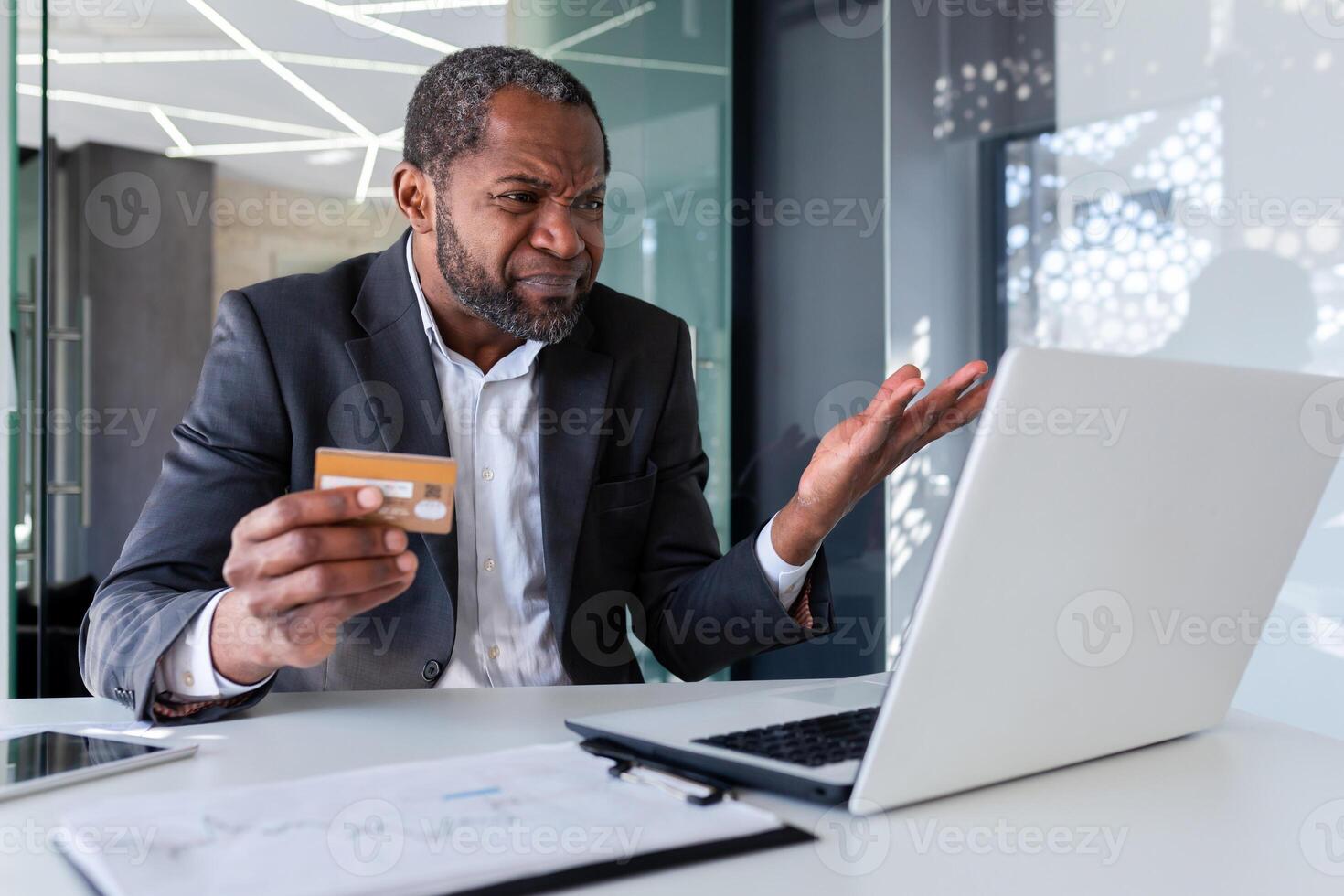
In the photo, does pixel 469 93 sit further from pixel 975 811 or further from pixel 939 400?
pixel 975 811

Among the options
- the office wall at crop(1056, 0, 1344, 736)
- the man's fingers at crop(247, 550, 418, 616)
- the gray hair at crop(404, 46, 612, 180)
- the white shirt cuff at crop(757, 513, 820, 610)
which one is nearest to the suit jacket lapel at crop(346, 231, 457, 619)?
the gray hair at crop(404, 46, 612, 180)

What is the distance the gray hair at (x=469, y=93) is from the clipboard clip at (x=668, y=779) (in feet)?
3.43

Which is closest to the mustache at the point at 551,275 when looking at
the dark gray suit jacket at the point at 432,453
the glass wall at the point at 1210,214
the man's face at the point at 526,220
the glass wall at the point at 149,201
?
the man's face at the point at 526,220

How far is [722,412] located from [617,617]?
6.13 ft


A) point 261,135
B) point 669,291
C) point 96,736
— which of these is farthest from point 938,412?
point 669,291

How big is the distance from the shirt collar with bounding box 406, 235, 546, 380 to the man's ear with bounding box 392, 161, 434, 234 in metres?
0.07

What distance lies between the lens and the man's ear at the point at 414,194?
1.68 m

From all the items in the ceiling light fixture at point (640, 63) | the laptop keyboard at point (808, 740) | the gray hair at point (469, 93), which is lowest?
the laptop keyboard at point (808, 740)

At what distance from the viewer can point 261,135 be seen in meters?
2.62

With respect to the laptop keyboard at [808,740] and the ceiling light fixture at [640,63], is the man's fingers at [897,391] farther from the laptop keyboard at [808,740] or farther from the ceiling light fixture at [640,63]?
the ceiling light fixture at [640,63]

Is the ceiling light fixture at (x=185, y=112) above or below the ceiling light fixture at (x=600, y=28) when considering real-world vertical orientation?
below

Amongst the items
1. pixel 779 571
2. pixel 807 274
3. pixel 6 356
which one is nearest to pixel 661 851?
pixel 779 571

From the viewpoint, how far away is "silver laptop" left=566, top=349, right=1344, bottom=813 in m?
0.61

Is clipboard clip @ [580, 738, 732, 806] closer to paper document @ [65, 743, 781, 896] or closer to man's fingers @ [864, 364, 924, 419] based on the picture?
paper document @ [65, 743, 781, 896]
